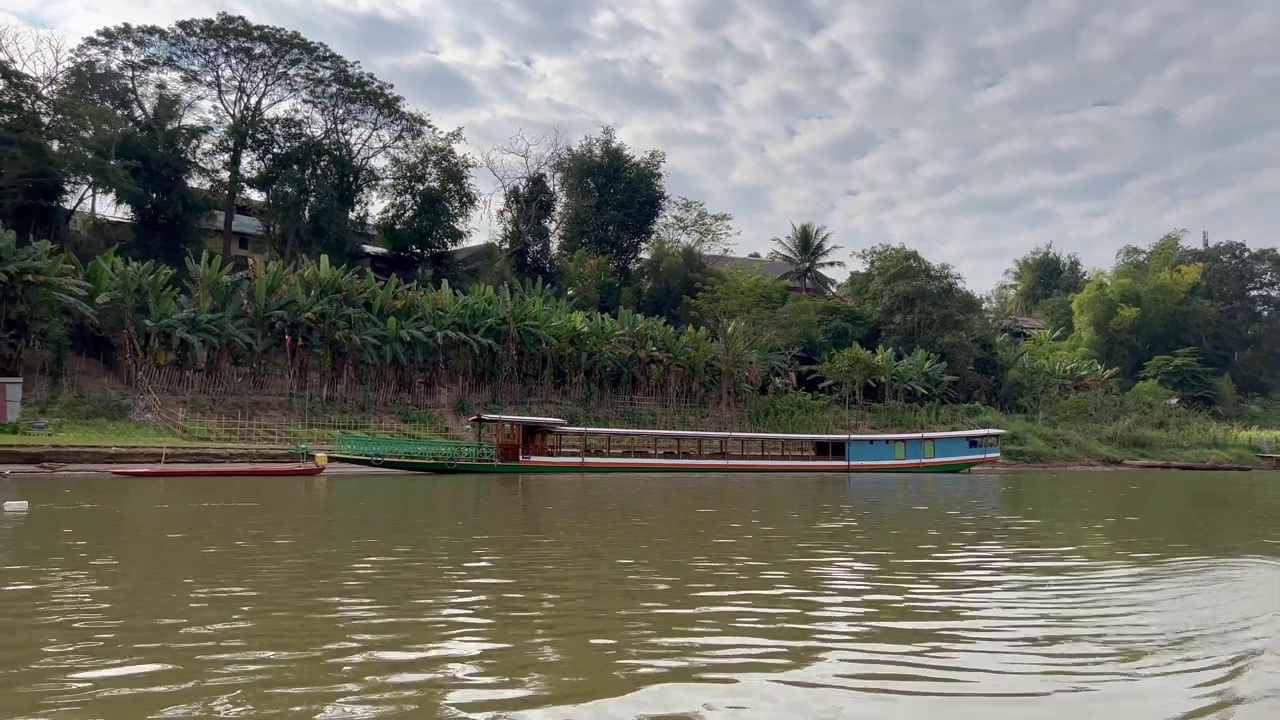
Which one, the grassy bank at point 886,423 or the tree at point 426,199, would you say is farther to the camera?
the tree at point 426,199

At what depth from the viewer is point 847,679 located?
4402 mm

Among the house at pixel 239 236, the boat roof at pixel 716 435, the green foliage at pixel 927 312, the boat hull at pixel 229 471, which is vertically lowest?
the boat hull at pixel 229 471

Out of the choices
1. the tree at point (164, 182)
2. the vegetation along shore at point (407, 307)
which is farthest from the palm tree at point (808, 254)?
the tree at point (164, 182)

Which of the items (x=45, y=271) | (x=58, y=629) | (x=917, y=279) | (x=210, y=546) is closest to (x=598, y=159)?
(x=917, y=279)

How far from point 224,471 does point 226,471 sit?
4 cm

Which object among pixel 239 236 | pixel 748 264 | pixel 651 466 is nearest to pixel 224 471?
pixel 651 466

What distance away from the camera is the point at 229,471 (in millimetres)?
18000

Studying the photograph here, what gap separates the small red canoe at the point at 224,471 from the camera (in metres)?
17.3

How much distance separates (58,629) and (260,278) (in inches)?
898

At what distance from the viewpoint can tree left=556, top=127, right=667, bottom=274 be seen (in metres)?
43.3

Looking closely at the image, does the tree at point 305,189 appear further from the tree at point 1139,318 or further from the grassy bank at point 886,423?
the tree at point 1139,318

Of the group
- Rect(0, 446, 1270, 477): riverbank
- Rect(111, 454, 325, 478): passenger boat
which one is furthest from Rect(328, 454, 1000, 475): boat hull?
Rect(111, 454, 325, 478): passenger boat

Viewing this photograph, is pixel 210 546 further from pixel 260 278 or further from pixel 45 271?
pixel 260 278

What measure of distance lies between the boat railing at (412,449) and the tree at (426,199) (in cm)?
1834
